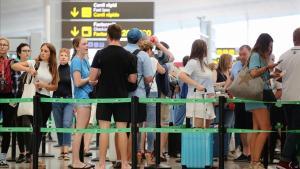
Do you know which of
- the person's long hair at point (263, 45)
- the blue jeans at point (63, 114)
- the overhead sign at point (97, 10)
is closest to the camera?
the person's long hair at point (263, 45)

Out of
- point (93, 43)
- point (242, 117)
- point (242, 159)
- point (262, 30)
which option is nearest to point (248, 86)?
point (242, 117)

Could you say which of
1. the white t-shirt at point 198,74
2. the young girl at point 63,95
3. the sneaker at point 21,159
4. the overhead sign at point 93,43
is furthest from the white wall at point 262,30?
the white t-shirt at point 198,74

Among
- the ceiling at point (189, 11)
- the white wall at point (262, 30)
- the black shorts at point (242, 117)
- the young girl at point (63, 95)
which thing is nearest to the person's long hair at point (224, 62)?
the black shorts at point (242, 117)

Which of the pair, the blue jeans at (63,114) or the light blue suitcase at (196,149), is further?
the blue jeans at (63,114)

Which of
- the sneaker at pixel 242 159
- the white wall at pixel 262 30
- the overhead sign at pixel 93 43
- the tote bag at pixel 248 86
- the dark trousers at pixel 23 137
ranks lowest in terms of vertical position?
the sneaker at pixel 242 159

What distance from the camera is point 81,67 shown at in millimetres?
A: 7125

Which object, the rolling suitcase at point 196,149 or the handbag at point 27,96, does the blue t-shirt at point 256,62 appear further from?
the handbag at point 27,96

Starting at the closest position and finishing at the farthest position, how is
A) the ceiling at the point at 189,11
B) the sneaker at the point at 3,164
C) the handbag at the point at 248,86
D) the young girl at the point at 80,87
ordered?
the handbag at the point at 248,86 < the young girl at the point at 80,87 < the sneaker at the point at 3,164 < the ceiling at the point at 189,11

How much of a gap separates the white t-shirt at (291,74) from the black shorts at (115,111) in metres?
1.85

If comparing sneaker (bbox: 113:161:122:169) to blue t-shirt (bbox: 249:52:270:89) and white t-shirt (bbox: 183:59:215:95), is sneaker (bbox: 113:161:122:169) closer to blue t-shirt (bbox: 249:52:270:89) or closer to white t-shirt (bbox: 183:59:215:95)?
white t-shirt (bbox: 183:59:215:95)

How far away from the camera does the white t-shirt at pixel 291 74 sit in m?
6.57

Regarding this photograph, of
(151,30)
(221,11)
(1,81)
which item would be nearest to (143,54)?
(1,81)

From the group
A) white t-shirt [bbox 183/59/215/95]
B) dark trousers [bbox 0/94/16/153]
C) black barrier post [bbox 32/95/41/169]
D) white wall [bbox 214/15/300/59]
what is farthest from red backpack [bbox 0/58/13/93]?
white wall [bbox 214/15/300/59]

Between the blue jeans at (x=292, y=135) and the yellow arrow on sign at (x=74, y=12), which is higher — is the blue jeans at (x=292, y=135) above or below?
below
